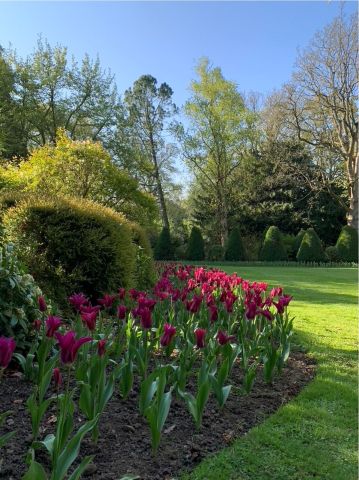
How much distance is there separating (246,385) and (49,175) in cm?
1181

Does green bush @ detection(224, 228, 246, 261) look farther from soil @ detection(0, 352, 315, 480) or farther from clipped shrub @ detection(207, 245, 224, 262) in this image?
soil @ detection(0, 352, 315, 480)

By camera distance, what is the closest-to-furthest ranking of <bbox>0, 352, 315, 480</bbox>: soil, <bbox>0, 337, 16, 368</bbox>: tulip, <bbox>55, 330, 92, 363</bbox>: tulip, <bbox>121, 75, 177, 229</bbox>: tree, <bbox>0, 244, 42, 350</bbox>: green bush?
<bbox>0, 337, 16, 368</bbox>: tulip, <bbox>55, 330, 92, 363</bbox>: tulip, <bbox>0, 352, 315, 480</bbox>: soil, <bbox>0, 244, 42, 350</bbox>: green bush, <bbox>121, 75, 177, 229</bbox>: tree

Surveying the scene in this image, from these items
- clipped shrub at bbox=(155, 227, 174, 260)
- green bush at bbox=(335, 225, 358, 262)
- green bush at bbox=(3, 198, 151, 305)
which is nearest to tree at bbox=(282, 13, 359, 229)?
green bush at bbox=(335, 225, 358, 262)

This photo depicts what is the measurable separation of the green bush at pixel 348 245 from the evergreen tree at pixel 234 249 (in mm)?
6112

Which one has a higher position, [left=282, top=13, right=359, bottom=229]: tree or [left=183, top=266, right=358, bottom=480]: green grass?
[left=282, top=13, right=359, bottom=229]: tree

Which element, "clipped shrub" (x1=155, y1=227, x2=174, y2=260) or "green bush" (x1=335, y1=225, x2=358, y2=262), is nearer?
"green bush" (x1=335, y1=225, x2=358, y2=262)

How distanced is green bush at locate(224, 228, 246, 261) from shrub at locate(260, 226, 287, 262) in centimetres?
151

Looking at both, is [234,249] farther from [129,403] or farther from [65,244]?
[129,403]

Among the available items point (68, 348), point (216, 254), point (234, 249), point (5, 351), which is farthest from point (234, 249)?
point (5, 351)

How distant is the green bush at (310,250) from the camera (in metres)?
26.4

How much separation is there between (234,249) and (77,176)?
1713 centimetres

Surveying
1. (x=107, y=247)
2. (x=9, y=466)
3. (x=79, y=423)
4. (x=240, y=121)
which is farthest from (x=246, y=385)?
(x=240, y=121)

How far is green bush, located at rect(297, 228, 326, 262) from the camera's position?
86.6 ft

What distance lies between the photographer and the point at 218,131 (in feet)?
115
